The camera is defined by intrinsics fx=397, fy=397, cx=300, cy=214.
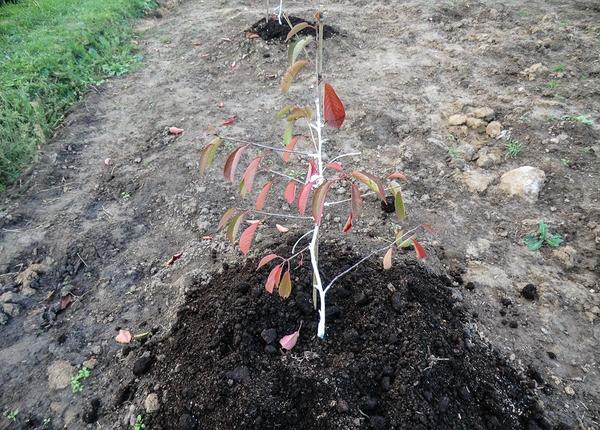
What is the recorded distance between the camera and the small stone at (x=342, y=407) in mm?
1536

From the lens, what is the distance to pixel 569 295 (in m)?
2.23

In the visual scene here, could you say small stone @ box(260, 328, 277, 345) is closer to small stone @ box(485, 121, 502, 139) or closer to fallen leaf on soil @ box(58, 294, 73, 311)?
fallen leaf on soil @ box(58, 294, 73, 311)

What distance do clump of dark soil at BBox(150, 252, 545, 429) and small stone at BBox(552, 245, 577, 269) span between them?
0.86m

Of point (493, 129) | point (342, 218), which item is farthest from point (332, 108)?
point (493, 129)

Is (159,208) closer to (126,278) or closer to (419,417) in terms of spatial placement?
(126,278)

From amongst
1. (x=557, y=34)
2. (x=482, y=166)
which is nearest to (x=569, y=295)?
(x=482, y=166)

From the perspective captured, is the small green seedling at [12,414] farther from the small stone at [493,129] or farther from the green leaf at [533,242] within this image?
the small stone at [493,129]

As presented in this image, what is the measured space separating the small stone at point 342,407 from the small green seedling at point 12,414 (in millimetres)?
1578

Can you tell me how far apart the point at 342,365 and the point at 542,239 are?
1.72 meters

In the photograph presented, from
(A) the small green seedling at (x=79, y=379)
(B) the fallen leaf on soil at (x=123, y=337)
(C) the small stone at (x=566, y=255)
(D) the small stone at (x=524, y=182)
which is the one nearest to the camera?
(A) the small green seedling at (x=79, y=379)

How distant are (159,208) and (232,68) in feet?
8.33

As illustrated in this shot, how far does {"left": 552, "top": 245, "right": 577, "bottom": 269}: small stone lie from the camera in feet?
7.88

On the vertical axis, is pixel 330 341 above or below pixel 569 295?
above

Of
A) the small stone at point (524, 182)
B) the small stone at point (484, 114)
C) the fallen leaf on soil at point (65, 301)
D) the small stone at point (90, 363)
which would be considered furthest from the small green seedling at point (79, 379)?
the small stone at point (484, 114)
